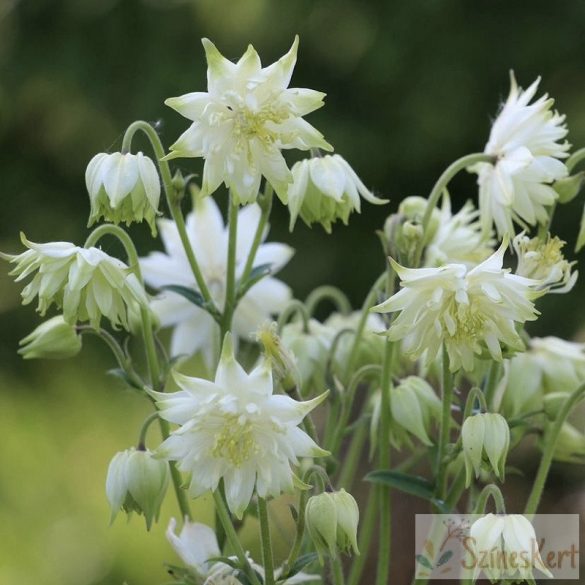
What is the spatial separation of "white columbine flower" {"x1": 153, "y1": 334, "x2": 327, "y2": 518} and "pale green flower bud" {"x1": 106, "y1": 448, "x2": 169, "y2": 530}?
0.07m

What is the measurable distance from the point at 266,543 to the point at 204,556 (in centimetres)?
11

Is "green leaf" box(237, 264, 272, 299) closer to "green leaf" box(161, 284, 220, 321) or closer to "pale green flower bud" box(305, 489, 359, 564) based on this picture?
"green leaf" box(161, 284, 220, 321)

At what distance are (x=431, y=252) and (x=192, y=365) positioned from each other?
4.51 ft

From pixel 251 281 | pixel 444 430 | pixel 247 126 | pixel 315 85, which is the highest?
pixel 315 85

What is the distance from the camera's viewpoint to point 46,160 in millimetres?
2848

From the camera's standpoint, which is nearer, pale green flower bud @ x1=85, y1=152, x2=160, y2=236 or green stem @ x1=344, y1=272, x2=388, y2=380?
pale green flower bud @ x1=85, y1=152, x2=160, y2=236

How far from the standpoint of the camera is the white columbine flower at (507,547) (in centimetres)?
68

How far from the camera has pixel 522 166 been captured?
81cm

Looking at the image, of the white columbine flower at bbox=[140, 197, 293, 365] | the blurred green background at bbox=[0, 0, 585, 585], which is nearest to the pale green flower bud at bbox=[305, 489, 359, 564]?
the white columbine flower at bbox=[140, 197, 293, 365]

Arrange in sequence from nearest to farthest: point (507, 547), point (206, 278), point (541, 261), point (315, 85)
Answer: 1. point (507, 547)
2. point (541, 261)
3. point (206, 278)
4. point (315, 85)

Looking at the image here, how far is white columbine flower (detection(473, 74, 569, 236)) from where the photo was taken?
82cm

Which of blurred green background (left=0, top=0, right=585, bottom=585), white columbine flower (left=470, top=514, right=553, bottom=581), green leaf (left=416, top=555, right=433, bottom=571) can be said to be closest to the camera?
white columbine flower (left=470, top=514, right=553, bottom=581)

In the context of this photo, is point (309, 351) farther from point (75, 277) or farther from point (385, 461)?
point (75, 277)

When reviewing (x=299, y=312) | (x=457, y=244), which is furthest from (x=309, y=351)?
(x=457, y=244)
